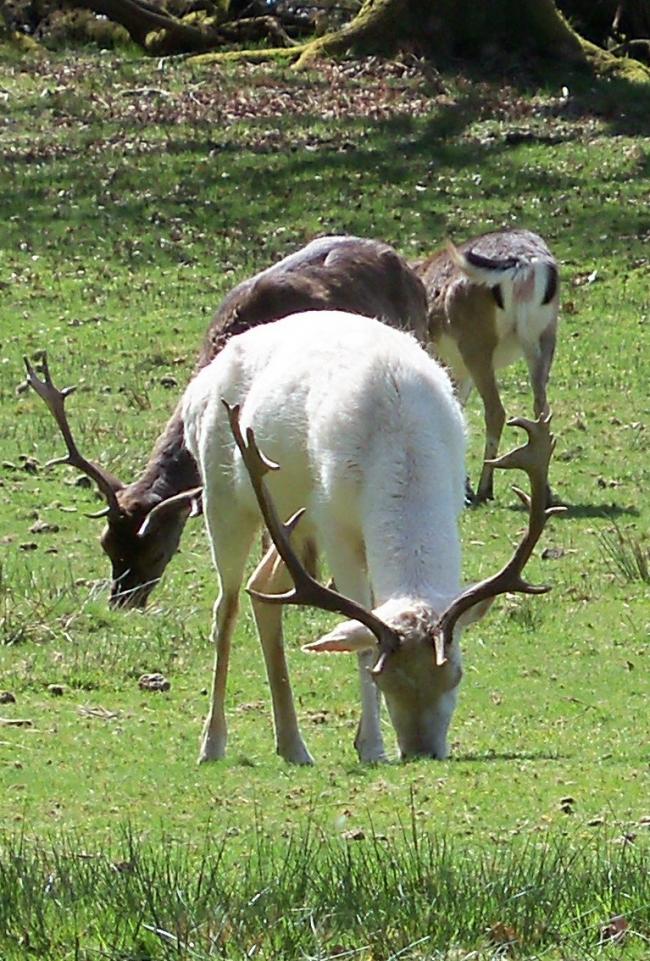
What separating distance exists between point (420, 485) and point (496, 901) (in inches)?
99.6

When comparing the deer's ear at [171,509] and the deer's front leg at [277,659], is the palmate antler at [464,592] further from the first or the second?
the deer's ear at [171,509]

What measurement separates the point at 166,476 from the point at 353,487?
13.3 feet

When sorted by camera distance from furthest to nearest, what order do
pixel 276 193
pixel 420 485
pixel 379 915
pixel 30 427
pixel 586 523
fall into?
pixel 276 193
pixel 30 427
pixel 586 523
pixel 420 485
pixel 379 915

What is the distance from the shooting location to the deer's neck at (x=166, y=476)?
10.9m

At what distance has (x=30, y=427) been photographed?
14523 millimetres

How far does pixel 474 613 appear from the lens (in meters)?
6.62

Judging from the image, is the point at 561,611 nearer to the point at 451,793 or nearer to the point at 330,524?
the point at 330,524

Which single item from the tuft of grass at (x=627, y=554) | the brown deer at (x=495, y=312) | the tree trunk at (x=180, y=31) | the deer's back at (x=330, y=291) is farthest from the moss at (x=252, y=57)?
the tuft of grass at (x=627, y=554)

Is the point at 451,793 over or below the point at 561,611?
over

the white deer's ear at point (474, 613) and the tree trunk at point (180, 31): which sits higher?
the white deer's ear at point (474, 613)

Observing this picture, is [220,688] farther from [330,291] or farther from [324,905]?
[324,905]

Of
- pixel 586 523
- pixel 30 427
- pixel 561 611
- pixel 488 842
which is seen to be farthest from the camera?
pixel 30 427

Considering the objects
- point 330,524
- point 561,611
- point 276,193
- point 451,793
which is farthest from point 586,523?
point 276,193

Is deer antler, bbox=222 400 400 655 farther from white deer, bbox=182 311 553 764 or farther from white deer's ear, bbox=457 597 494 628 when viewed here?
white deer's ear, bbox=457 597 494 628
